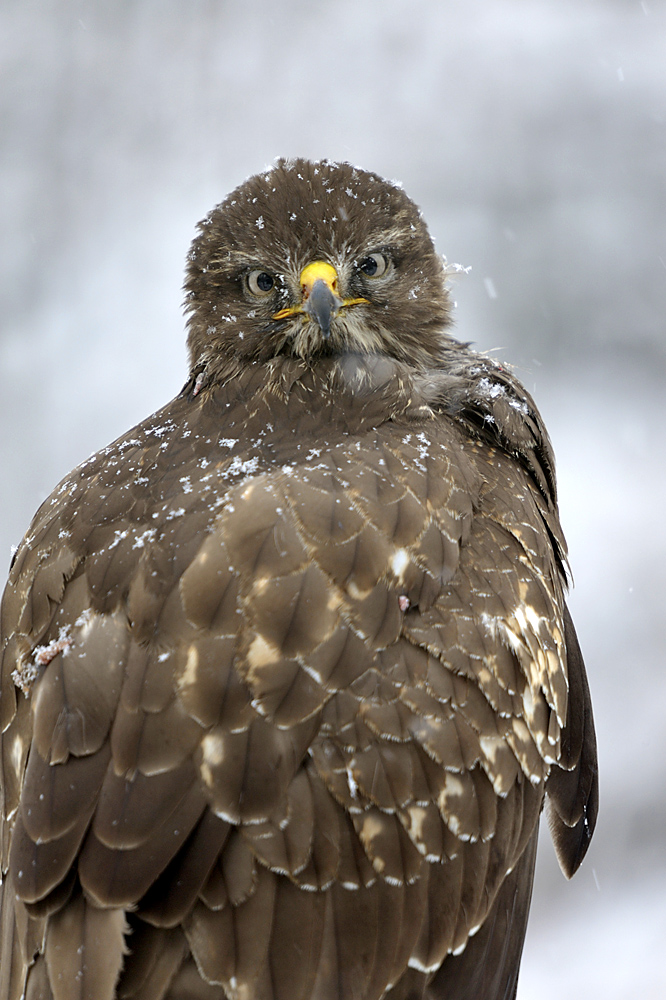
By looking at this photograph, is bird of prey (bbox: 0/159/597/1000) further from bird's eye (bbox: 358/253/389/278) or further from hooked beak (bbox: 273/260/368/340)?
bird's eye (bbox: 358/253/389/278)

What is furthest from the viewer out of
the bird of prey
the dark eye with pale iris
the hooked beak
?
the dark eye with pale iris

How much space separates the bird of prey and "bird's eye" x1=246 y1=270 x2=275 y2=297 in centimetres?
14

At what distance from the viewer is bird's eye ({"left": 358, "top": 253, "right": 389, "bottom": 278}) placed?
2934mm

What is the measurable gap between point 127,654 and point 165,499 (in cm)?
44

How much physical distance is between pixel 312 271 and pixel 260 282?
0.61 feet

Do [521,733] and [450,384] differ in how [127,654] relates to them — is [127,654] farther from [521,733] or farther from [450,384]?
[450,384]

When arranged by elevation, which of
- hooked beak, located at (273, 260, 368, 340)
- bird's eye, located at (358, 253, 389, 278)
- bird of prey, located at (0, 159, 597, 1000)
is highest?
bird's eye, located at (358, 253, 389, 278)

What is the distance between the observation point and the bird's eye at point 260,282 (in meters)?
2.90

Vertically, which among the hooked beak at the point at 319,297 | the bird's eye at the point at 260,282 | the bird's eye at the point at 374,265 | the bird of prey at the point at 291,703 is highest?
the bird's eye at the point at 374,265

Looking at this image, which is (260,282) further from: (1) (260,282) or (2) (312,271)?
(2) (312,271)

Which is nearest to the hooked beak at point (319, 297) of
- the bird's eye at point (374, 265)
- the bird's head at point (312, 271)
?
the bird's head at point (312, 271)

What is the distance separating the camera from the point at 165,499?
2.40m

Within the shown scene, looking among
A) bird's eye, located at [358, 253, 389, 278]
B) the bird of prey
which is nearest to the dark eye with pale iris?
the bird of prey

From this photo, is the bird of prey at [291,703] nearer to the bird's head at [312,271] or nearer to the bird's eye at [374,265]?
the bird's head at [312,271]
